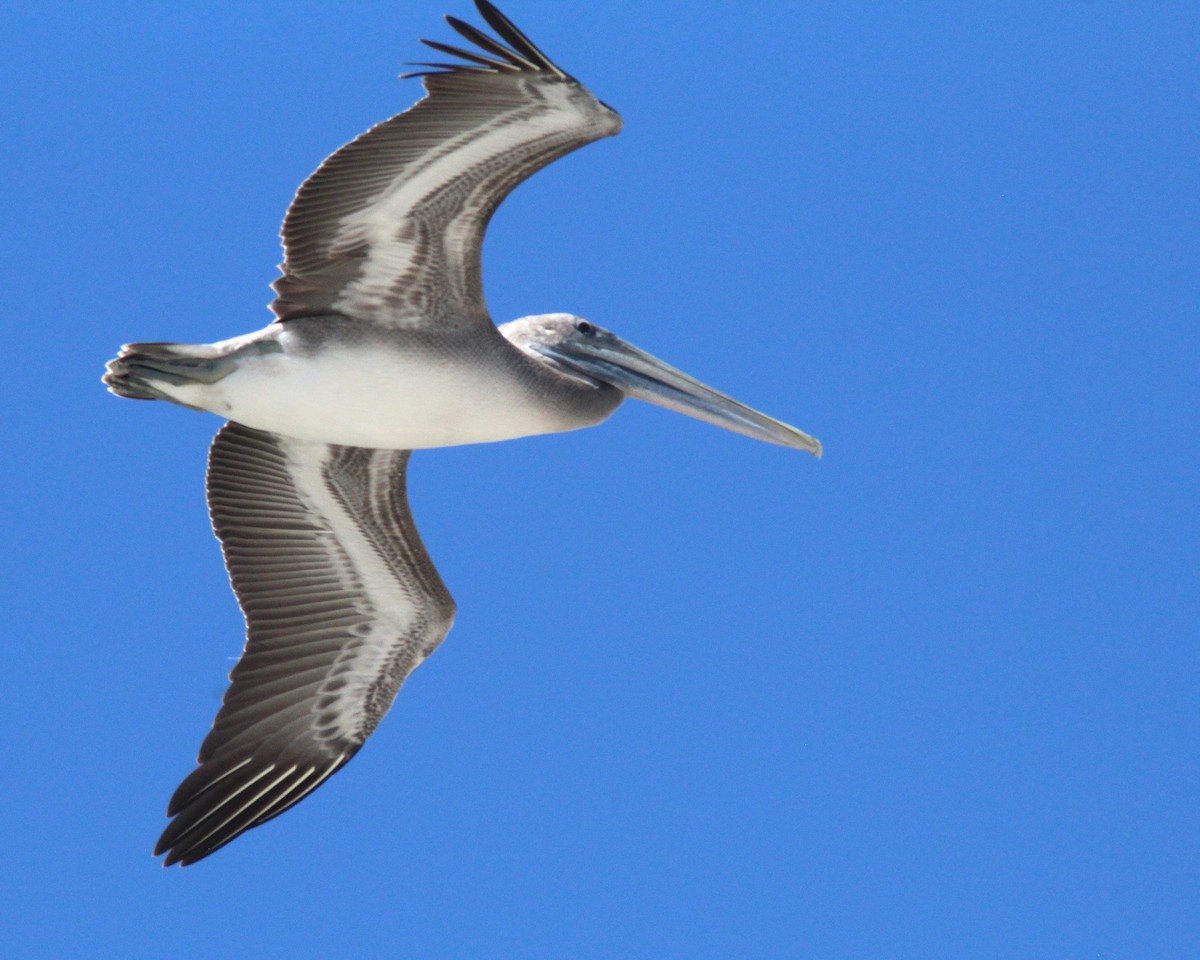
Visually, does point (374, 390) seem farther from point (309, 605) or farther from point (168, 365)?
point (309, 605)

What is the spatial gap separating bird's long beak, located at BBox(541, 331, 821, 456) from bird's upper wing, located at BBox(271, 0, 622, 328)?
3.35 ft

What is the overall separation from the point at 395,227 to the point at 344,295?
0.48 metres

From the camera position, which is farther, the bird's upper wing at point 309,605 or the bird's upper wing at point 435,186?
the bird's upper wing at point 309,605

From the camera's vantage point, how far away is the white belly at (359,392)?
9359 millimetres

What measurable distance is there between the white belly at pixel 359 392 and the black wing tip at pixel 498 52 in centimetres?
165

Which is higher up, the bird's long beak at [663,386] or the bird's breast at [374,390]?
the bird's long beak at [663,386]

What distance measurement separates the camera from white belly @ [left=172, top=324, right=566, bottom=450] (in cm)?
936

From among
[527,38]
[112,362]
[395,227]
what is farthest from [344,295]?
Result: [527,38]

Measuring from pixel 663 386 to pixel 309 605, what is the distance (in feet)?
7.70

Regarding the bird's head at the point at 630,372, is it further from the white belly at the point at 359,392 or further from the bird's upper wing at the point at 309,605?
the bird's upper wing at the point at 309,605

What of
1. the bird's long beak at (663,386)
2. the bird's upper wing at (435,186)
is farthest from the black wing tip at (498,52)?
the bird's long beak at (663,386)

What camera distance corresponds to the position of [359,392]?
30.9ft

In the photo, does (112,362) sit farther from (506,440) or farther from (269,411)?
(506,440)

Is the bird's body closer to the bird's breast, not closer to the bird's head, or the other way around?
the bird's breast
